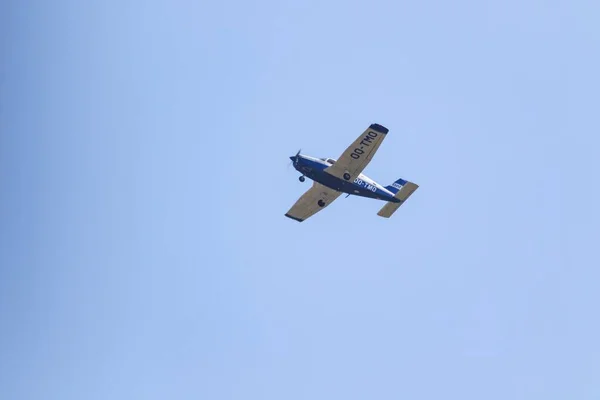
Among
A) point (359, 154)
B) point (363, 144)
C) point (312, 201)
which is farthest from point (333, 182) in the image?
point (363, 144)

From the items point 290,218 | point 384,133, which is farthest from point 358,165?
point 290,218

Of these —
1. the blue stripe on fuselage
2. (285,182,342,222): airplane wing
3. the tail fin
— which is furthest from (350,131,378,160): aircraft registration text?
the tail fin

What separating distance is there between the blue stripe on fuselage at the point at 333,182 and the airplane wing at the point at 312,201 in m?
1.36

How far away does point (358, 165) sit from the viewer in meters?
60.4

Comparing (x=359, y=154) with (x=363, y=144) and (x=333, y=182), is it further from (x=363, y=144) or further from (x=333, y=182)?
(x=333, y=182)

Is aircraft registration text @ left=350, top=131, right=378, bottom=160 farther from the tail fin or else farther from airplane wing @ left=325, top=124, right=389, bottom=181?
the tail fin

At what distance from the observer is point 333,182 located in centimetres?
6159

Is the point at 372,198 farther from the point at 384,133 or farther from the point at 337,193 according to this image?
the point at 384,133

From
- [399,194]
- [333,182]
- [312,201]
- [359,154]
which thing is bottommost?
[312,201]

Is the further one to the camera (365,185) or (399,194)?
(399,194)

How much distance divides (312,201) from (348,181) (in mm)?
4048

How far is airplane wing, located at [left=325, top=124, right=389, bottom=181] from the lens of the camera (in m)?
58.7

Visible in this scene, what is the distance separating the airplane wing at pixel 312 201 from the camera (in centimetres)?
6375

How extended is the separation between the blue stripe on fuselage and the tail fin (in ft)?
0.99
